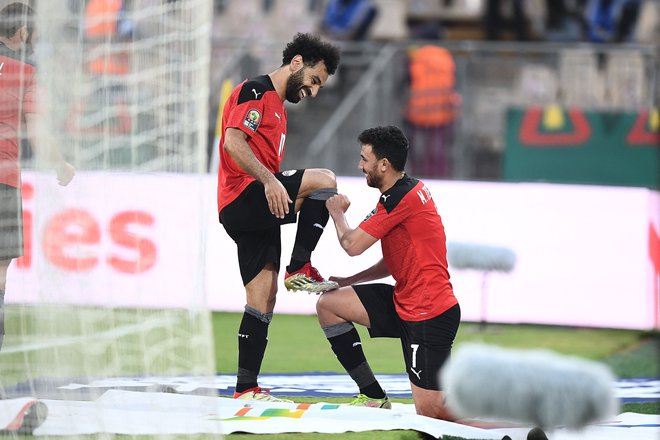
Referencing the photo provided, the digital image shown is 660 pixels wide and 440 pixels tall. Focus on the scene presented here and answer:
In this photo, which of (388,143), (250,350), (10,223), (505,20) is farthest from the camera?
(505,20)

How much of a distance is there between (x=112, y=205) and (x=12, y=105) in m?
0.74

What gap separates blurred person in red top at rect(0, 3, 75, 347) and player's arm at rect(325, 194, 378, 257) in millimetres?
1645

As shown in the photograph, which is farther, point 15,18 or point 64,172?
point 15,18

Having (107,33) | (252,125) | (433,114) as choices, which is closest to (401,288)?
(252,125)

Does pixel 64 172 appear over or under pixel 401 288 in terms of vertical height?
over

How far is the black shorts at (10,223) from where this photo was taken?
5.82 metres

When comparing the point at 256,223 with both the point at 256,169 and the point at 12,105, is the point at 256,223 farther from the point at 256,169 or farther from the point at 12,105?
the point at 12,105

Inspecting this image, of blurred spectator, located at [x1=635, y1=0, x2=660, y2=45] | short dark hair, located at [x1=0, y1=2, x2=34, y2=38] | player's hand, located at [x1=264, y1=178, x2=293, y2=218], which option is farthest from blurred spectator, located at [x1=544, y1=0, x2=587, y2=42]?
short dark hair, located at [x1=0, y1=2, x2=34, y2=38]

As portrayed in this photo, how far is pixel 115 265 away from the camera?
5383mm

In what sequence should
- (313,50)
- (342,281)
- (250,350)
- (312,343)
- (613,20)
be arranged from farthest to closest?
1. (613,20)
2. (312,343)
3. (342,281)
4. (250,350)
5. (313,50)

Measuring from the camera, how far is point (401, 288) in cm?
637

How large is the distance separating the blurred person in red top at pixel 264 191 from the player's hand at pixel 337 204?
0.10 meters

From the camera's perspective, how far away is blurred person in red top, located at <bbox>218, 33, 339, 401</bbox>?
21.1 feet

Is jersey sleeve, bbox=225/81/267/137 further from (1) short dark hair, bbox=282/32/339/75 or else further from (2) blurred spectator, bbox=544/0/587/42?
(2) blurred spectator, bbox=544/0/587/42
